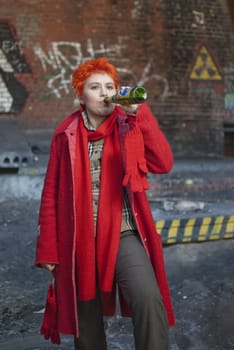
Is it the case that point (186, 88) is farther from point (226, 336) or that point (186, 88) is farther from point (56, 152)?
point (56, 152)

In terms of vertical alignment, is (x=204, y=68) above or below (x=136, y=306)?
above

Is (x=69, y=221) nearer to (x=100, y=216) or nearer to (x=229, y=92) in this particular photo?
(x=100, y=216)

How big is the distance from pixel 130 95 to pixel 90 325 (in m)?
1.27

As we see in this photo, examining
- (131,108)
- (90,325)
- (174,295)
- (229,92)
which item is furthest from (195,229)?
(229,92)

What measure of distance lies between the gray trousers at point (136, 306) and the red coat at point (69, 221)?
93mm

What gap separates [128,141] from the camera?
261cm

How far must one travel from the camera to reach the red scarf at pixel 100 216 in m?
2.64

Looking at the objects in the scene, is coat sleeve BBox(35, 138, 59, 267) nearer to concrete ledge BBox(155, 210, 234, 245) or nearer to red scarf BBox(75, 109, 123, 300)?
red scarf BBox(75, 109, 123, 300)

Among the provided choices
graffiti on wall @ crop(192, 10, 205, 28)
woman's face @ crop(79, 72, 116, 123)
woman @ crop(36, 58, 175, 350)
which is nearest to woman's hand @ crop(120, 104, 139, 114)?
woman @ crop(36, 58, 175, 350)

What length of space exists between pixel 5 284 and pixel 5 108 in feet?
16.4

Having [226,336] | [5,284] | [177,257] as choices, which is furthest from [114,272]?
[177,257]

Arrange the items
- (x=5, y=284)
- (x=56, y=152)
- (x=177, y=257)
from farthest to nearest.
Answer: (x=177, y=257) → (x=5, y=284) → (x=56, y=152)

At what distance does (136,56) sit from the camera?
9.69 metres

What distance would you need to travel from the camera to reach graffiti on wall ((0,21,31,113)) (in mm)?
9266
